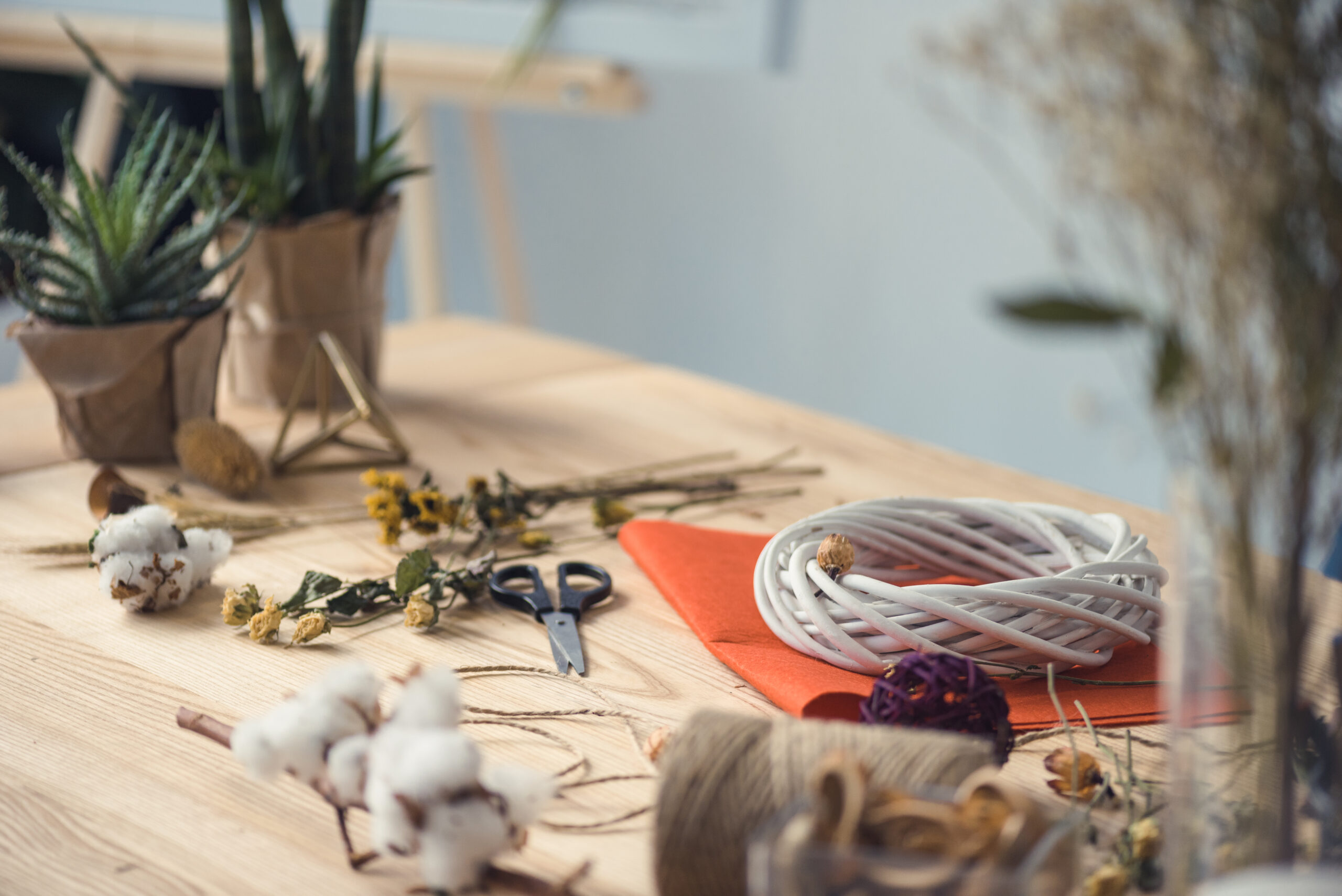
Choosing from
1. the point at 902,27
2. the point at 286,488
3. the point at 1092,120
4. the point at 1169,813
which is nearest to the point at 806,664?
the point at 1169,813

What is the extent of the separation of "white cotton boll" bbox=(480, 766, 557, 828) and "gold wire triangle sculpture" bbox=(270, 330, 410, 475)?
557 millimetres

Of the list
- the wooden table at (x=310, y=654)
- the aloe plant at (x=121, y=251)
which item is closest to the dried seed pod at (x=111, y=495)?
the wooden table at (x=310, y=654)

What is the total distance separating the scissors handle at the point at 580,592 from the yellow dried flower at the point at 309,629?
0.13 m

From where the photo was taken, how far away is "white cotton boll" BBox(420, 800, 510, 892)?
0.38 meters

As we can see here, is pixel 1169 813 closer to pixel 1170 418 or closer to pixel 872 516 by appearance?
pixel 1170 418

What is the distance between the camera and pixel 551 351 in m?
1.30

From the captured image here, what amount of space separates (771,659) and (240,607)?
28 centimetres

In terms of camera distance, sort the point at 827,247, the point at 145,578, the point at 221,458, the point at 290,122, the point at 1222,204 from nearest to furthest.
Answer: the point at 1222,204 < the point at 145,578 < the point at 221,458 < the point at 290,122 < the point at 827,247

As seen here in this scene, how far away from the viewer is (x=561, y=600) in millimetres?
678

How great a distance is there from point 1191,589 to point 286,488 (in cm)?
69

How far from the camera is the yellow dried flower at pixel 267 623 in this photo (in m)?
0.63

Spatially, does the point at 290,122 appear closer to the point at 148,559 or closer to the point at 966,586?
the point at 148,559

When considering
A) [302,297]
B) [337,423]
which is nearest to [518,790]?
[337,423]

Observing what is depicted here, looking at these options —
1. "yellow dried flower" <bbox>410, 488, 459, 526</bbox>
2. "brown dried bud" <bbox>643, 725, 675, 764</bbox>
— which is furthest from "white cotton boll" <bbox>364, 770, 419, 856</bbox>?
"yellow dried flower" <bbox>410, 488, 459, 526</bbox>
